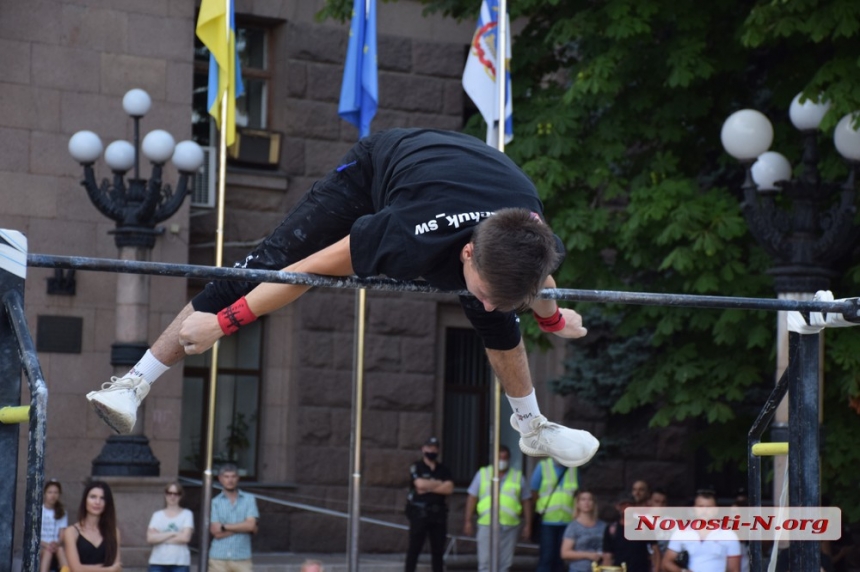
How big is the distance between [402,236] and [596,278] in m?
8.47

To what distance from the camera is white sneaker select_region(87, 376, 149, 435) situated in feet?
16.9

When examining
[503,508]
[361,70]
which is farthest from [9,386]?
[503,508]

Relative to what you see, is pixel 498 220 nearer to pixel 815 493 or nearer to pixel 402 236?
pixel 402 236

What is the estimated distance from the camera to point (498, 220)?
462 centimetres

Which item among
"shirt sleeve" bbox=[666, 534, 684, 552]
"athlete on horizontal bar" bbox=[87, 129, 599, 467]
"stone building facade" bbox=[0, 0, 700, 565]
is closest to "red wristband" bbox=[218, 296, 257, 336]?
"athlete on horizontal bar" bbox=[87, 129, 599, 467]

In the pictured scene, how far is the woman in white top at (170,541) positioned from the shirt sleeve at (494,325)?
268 inches

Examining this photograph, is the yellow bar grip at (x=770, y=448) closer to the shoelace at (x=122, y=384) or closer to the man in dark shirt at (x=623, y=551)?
the shoelace at (x=122, y=384)

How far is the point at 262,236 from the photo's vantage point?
53.0ft

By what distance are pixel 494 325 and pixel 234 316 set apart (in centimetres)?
100

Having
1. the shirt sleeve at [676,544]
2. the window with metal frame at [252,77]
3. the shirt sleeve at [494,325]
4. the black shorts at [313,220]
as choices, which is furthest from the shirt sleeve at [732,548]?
the window with metal frame at [252,77]

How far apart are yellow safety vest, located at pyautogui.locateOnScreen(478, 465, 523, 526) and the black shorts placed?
9123mm

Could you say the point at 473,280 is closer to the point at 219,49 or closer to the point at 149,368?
the point at 149,368

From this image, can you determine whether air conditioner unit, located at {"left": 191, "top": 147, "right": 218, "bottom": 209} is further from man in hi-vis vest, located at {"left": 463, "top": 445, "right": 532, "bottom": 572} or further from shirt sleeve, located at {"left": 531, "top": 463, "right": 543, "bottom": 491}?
shirt sleeve, located at {"left": 531, "top": 463, "right": 543, "bottom": 491}

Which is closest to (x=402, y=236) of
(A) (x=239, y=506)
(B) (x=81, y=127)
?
(A) (x=239, y=506)
